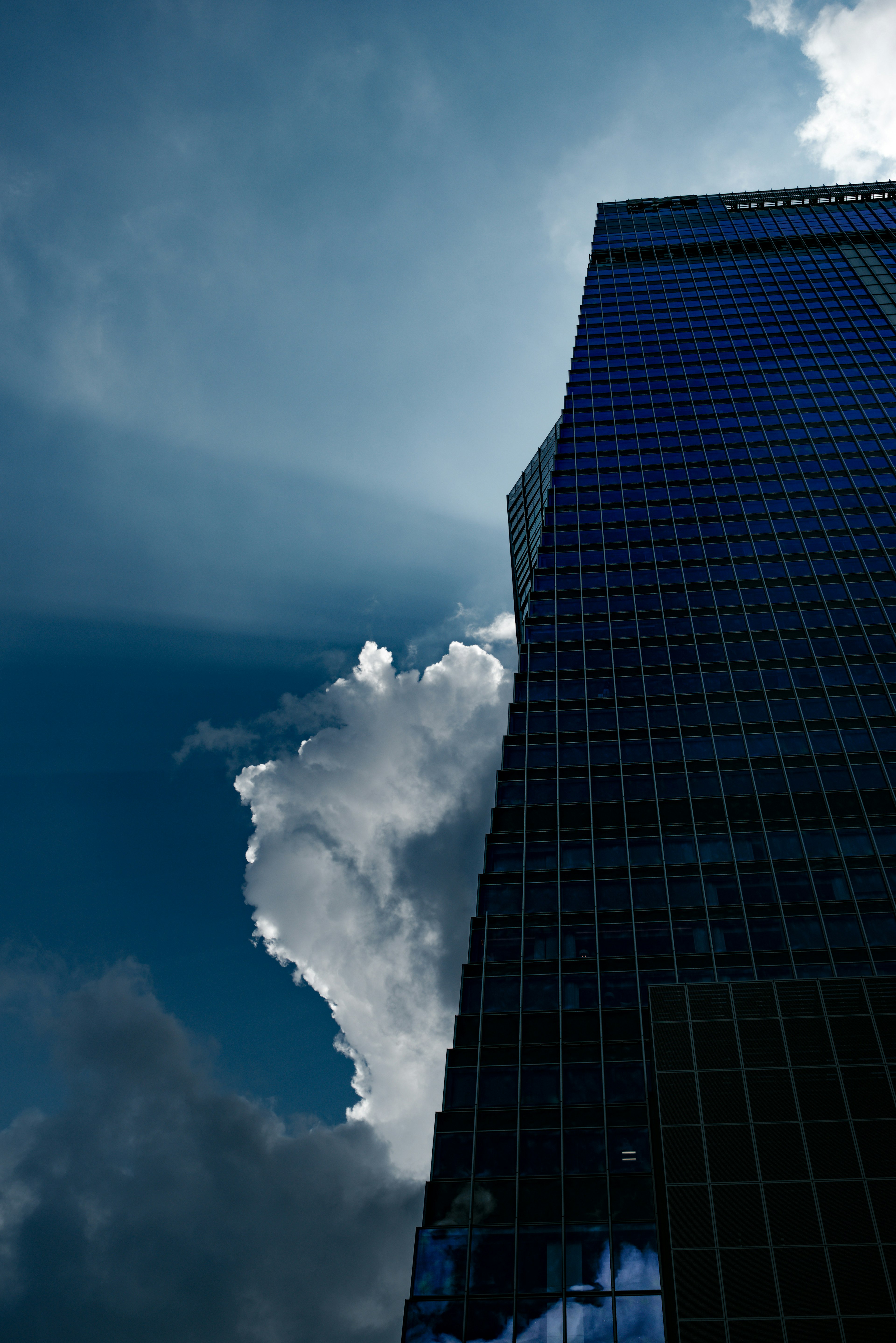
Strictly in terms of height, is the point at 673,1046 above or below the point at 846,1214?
above

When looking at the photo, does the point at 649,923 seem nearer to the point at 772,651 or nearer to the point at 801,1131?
the point at 801,1131

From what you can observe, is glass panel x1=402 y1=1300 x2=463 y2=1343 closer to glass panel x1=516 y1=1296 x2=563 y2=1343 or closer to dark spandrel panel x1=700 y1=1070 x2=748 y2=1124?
glass panel x1=516 y1=1296 x2=563 y2=1343

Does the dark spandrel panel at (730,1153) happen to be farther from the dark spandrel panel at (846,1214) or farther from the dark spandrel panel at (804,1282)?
the dark spandrel panel at (804,1282)

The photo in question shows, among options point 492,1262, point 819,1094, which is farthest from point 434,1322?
point 819,1094

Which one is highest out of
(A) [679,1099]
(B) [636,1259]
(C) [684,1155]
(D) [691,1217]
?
(A) [679,1099]

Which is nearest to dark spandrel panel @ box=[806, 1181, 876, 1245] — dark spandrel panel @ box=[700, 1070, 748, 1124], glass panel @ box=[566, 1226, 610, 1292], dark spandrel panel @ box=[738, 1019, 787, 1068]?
dark spandrel panel @ box=[700, 1070, 748, 1124]

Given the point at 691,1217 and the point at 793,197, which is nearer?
the point at 691,1217

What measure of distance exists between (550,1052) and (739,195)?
456 feet

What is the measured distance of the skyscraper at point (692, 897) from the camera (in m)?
32.2

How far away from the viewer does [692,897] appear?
152 ft

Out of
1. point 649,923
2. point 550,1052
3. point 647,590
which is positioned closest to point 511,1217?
point 550,1052

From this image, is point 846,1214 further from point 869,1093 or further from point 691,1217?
point 691,1217

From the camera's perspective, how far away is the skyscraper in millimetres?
32219

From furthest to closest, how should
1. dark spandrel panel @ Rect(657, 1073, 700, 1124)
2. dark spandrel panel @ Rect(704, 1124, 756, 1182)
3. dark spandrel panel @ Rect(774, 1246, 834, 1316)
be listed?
dark spandrel panel @ Rect(657, 1073, 700, 1124)
dark spandrel panel @ Rect(704, 1124, 756, 1182)
dark spandrel panel @ Rect(774, 1246, 834, 1316)
